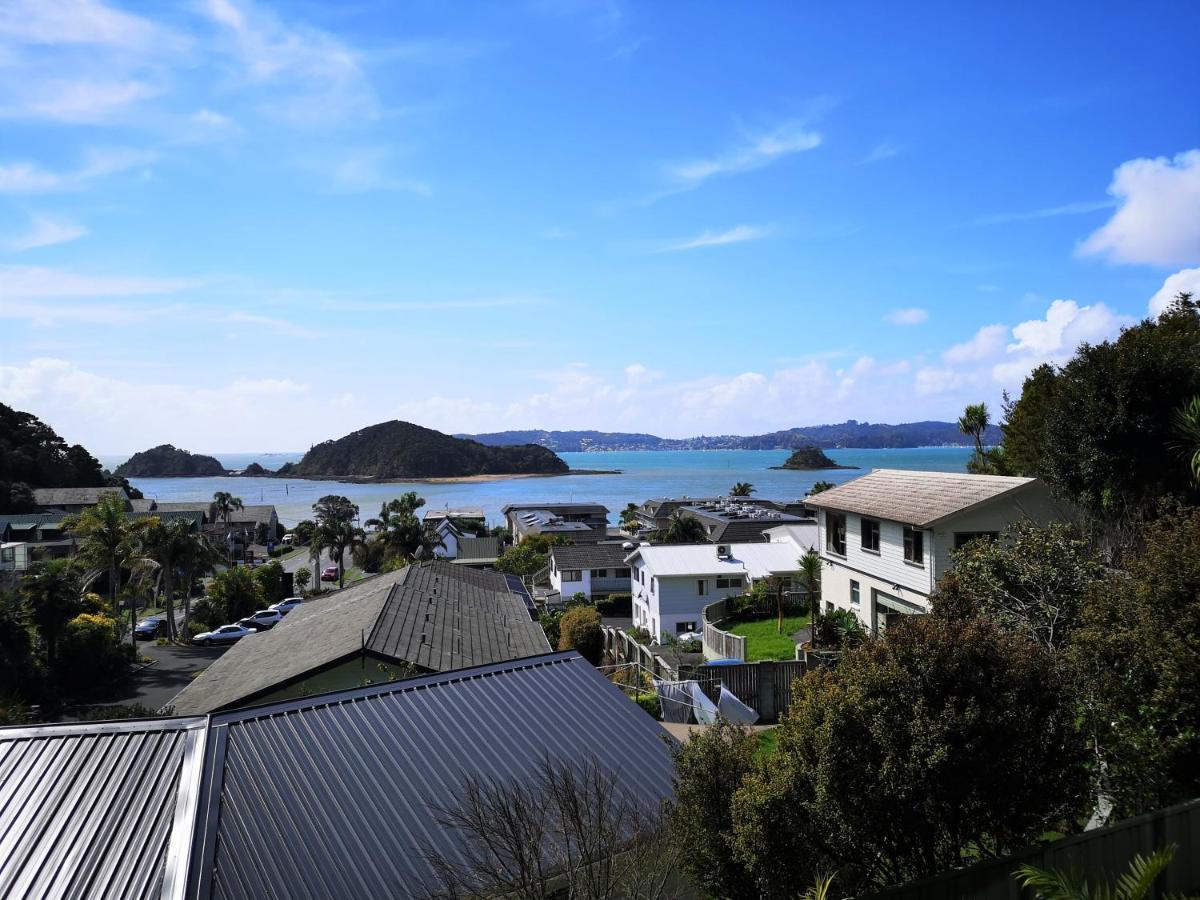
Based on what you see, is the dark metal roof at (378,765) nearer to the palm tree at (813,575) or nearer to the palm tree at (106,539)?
the palm tree at (813,575)

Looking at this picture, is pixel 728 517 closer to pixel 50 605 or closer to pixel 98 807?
pixel 50 605

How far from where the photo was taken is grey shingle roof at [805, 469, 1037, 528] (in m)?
23.4

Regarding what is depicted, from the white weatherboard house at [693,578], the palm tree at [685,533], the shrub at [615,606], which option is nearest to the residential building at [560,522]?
the palm tree at [685,533]

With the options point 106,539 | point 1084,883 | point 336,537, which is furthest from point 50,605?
point 1084,883

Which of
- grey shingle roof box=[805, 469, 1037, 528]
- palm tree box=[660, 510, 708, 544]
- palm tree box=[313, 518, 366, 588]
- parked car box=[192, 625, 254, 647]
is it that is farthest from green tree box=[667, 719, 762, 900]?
palm tree box=[313, 518, 366, 588]

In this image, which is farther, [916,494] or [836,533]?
[836,533]

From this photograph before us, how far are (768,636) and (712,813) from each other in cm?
2558

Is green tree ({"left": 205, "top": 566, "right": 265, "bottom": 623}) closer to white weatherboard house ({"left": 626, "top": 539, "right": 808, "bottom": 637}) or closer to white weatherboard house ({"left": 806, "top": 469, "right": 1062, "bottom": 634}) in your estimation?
white weatherboard house ({"left": 626, "top": 539, "right": 808, "bottom": 637})

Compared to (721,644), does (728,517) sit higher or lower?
higher

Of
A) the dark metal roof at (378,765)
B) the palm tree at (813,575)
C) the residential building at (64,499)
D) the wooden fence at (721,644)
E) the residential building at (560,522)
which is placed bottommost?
the residential building at (560,522)

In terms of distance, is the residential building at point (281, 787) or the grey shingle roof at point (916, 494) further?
the grey shingle roof at point (916, 494)

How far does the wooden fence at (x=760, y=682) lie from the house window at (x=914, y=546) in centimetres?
577

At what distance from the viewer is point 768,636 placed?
32.4m

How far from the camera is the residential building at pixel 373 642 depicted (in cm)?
1720
